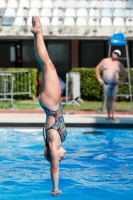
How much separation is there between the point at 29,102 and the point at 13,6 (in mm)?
5003

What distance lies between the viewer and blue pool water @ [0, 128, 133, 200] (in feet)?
26.6

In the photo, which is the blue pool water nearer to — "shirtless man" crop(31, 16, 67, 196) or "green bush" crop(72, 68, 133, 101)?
"shirtless man" crop(31, 16, 67, 196)

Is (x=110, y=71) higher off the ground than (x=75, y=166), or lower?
higher

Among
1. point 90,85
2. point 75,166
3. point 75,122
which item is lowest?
point 75,166

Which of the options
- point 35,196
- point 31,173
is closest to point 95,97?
point 31,173

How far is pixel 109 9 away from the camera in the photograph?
23.0 meters

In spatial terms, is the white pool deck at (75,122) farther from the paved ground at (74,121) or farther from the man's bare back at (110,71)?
the man's bare back at (110,71)

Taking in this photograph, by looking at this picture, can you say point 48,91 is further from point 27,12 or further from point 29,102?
point 27,12

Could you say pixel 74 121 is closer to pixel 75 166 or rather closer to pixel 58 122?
pixel 75 166

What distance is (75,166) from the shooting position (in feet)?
32.9

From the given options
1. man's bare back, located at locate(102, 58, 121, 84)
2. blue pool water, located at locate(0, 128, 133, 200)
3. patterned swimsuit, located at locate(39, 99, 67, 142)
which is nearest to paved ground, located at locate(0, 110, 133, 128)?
blue pool water, located at locate(0, 128, 133, 200)

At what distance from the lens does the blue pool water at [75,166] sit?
811 cm

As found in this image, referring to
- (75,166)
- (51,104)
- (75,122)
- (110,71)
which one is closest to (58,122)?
(51,104)

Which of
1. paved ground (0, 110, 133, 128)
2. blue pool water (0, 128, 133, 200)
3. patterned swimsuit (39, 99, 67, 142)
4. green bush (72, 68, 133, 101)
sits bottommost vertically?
blue pool water (0, 128, 133, 200)
